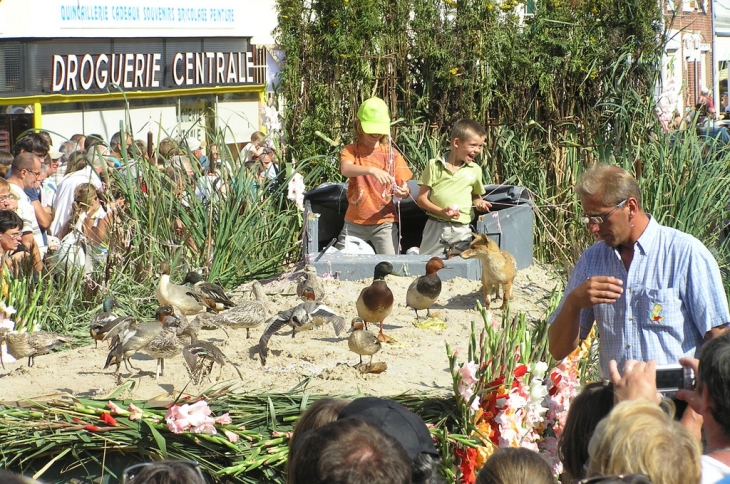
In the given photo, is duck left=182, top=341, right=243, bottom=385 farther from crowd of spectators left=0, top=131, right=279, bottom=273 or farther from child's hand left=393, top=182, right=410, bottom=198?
child's hand left=393, top=182, right=410, bottom=198

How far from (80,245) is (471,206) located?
3347 mm

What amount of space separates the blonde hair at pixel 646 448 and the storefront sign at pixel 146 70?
14.7 metres

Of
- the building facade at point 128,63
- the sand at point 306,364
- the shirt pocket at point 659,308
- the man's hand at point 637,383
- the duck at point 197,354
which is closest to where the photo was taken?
the man's hand at point 637,383

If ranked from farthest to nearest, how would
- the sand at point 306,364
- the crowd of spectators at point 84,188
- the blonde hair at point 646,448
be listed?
the crowd of spectators at point 84,188, the sand at point 306,364, the blonde hair at point 646,448

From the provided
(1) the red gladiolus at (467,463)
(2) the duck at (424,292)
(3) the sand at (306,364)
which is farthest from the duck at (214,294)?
(1) the red gladiolus at (467,463)

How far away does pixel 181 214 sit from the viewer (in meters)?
9.48

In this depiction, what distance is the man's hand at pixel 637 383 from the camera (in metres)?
3.45

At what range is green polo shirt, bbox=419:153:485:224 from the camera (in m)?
8.91

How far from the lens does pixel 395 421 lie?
3.38 meters

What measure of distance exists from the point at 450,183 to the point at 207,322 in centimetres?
268

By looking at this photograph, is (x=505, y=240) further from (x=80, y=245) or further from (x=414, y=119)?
(x=80, y=245)

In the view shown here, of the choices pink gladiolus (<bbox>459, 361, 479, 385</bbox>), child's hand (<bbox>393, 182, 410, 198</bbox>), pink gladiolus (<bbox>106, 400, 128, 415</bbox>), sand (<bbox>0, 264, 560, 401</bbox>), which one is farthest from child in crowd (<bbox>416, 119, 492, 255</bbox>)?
pink gladiolus (<bbox>106, 400, 128, 415</bbox>)

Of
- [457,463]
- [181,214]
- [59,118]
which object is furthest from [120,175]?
[59,118]

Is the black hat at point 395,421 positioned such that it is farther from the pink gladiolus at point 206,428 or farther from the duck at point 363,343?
the duck at point 363,343
